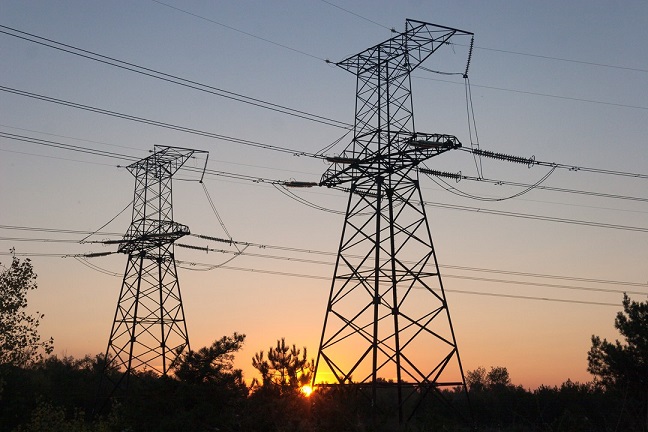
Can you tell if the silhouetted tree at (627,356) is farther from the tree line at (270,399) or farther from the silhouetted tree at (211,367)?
the silhouetted tree at (211,367)

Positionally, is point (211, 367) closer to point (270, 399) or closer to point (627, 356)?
point (270, 399)

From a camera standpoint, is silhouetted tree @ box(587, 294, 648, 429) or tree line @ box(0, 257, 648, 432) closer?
tree line @ box(0, 257, 648, 432)

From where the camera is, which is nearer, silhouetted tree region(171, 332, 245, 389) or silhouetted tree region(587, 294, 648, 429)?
silhouetted tree region(171, 332, 245, 389)

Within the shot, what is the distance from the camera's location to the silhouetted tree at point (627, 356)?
44.6m

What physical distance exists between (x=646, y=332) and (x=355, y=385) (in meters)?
23.9

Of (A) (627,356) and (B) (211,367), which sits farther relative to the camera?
(A) (627,356)

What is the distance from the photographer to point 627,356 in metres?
45.4

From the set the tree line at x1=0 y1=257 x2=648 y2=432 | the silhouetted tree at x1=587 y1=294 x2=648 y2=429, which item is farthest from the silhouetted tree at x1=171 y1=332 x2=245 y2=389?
the silhouetted tree at x1=587 y1=294 x2=648 y2=429

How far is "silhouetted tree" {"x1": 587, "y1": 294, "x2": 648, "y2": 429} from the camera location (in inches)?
1754

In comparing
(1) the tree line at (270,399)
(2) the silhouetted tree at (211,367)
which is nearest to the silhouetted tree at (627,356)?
(1) the tree line at (270,399)

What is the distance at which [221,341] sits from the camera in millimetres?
25875

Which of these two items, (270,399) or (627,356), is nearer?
(270,399)

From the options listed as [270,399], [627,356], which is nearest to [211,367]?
[270,399]

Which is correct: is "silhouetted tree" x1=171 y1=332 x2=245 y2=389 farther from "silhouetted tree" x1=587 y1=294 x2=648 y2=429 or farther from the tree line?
"silhouetted tree" x1=587 y1=294 x2=648 y2=429
